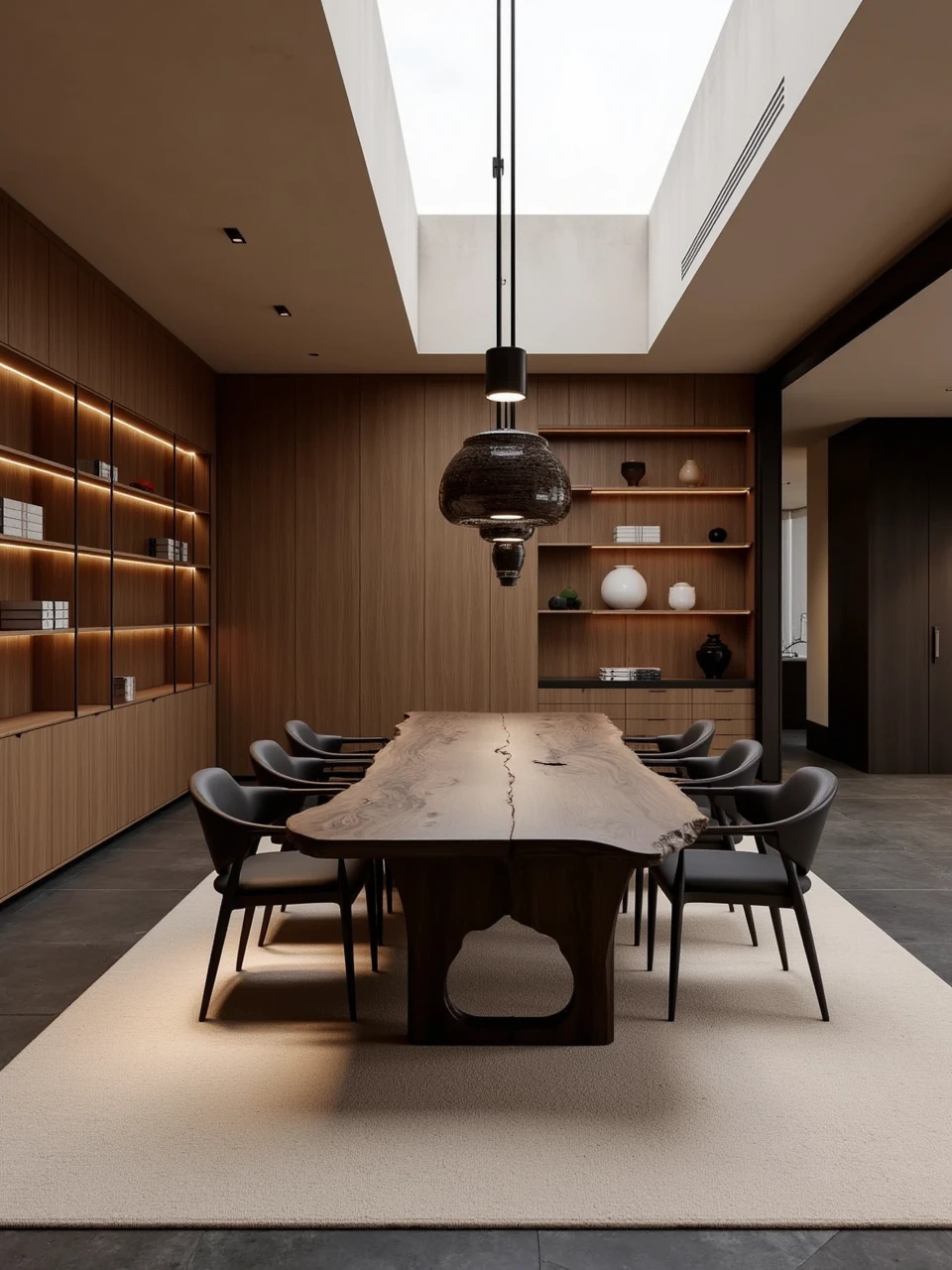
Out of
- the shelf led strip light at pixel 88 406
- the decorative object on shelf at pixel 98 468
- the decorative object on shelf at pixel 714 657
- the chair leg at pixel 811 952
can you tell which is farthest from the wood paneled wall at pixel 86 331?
the decorative object on shelf at pixel 714 657

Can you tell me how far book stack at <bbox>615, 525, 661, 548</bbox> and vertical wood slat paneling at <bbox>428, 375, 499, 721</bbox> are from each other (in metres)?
1.04

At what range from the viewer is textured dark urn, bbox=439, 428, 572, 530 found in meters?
2.99

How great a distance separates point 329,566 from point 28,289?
344cm

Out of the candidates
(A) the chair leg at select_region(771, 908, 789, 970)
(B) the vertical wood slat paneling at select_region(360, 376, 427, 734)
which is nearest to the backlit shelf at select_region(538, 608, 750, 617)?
(B) the vertical wood slat paneling at select_region(360, 376, 427, 734)

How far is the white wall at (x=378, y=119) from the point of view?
3572 millimetres

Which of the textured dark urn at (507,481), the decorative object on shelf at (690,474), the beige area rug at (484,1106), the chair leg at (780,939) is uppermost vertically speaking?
the decorative object on shelf at (690,474)

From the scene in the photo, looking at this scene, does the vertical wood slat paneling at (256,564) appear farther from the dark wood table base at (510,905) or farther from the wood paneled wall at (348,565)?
the dark wood table base at (510,905)

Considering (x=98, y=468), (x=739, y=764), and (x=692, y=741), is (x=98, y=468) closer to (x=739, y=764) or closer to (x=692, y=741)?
(x=692, y=741)

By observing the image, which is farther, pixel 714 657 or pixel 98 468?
pixel 714 657

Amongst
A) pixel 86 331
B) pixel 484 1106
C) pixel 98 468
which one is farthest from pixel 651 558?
pixel 484 1106

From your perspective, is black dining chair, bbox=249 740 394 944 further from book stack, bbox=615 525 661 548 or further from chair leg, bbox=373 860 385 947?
book stack, bbox=615 525 661 548

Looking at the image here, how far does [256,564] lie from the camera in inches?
301

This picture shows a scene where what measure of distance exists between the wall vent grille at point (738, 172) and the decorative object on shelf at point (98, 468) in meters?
3.40

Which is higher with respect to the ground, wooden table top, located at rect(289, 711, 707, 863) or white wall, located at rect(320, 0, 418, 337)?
white wall, located at rect(320, 0, 418, 337)
